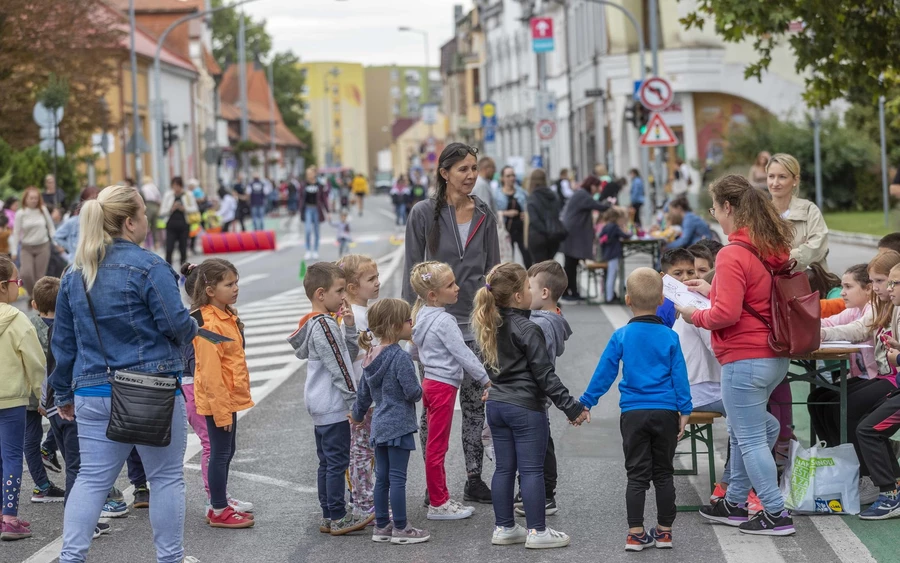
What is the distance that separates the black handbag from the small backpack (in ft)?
9.08

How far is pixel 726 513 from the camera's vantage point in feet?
22.0

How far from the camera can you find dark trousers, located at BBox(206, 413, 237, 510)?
6840 mm

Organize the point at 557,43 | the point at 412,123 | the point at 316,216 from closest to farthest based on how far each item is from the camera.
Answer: the point at 316,216 → the point at 557,43 → the point at 412,123

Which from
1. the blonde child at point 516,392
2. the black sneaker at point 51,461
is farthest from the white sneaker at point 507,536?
the black sneaker at point 51,461

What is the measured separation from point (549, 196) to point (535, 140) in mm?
51051

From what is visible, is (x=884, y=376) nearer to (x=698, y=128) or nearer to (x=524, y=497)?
(x=524, y=497)

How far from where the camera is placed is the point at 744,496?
6.71 metres

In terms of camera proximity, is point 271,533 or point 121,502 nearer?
point 271,533

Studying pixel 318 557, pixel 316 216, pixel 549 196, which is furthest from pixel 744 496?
pixel 316 216

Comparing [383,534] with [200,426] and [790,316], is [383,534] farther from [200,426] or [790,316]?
[790,316]

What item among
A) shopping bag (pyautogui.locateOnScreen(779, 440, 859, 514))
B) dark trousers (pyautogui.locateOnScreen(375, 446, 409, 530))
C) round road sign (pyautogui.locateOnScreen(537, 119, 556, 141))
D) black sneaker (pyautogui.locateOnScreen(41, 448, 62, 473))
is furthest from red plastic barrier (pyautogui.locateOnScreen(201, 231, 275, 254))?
shopping bag (pyautogui.locateOnScreen(779, 440, 859, 514))

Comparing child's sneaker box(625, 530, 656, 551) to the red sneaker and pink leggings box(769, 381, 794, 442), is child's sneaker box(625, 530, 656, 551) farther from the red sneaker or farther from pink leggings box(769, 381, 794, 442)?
the red sneaker

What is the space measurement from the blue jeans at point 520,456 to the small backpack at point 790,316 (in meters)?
1.17

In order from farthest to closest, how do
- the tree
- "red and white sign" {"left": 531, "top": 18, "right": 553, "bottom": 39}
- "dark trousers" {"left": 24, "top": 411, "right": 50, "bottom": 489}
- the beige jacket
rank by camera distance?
"red and white sign" {"left": 531, "top": 18, "right": 553, "bottom": 39}, the tree, the beige jacket, "dark trousers" {"left": 24, "top": 411, "right": 50, "bottom": 489}
